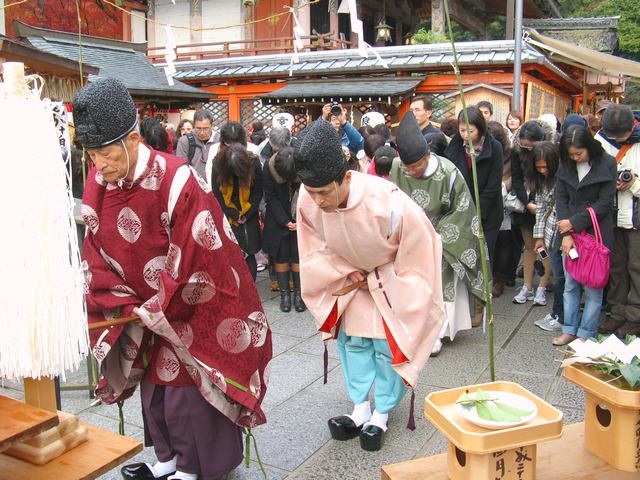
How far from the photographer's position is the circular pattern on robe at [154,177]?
9.01ft

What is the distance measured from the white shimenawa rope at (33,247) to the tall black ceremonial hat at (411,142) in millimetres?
2772

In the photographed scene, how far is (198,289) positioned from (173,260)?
0.17 metres

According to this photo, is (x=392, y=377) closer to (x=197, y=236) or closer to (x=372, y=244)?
(x=372, y=244)

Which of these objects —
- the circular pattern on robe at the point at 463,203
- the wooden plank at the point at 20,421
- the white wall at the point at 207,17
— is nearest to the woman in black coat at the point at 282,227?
the circular pattern on robe at the point at 463,203

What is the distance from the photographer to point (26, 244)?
193cm

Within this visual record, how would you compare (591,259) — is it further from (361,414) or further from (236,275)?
(236,275)

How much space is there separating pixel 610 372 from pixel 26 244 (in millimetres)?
2230

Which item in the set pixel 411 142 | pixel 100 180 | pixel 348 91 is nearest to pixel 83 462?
pixel 100 180

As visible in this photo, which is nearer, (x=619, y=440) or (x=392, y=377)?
(x=619, y=440)

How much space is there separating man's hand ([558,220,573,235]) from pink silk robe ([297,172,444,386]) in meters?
1.95

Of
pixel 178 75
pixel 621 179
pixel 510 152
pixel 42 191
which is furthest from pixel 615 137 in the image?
pixel 178 75

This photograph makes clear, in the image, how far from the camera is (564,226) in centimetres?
492

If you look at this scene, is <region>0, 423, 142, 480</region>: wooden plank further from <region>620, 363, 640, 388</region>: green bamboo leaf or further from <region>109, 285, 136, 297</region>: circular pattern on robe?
<region>620, 363, 640, 388</region>: green bamboo leaf

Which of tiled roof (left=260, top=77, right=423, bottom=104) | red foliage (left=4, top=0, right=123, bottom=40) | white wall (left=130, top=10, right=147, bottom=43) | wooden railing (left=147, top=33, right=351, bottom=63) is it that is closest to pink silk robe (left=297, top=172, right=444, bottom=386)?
tiled roof (left=260, top=77, right=423, bottom=104)
